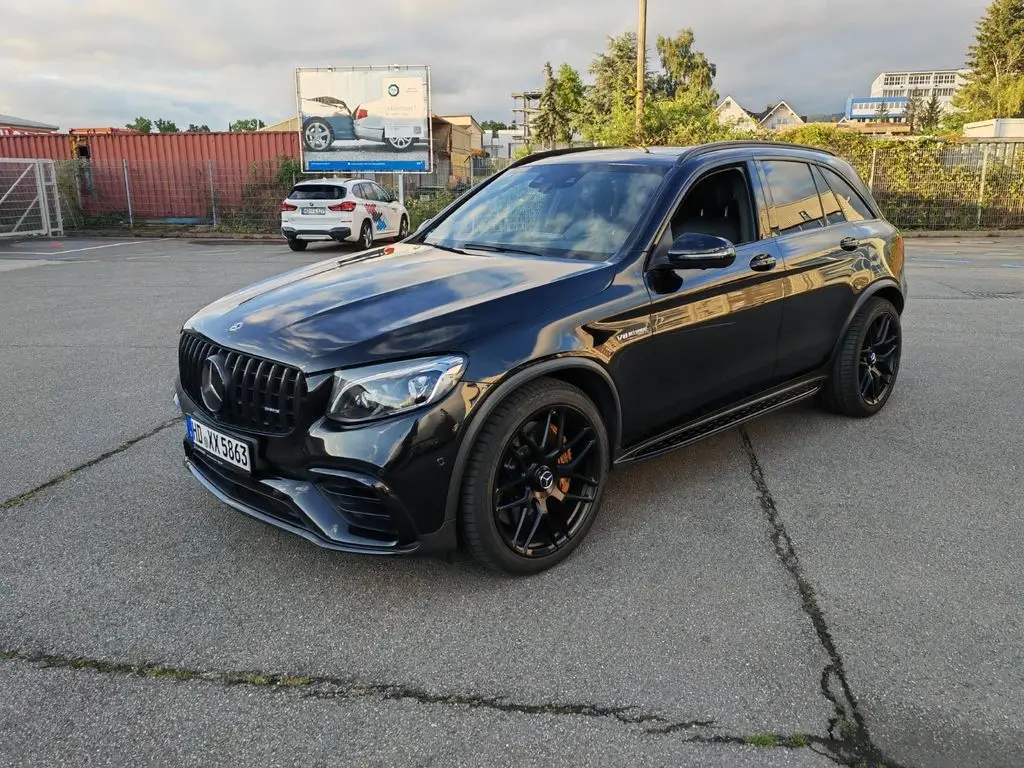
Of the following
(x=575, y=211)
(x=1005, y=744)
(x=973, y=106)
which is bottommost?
(x=1005, y=744)

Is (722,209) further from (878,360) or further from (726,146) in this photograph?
(878,360)

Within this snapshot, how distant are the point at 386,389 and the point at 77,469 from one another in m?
2.46

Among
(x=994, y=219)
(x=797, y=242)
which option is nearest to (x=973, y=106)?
(x=994, y=219)

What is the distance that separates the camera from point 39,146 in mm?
26500

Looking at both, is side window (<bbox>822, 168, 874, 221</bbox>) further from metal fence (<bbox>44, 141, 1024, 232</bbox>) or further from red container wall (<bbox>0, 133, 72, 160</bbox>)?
red container wall (<bbox>0, 133, 72, 160</bbox>)

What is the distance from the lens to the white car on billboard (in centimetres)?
2319

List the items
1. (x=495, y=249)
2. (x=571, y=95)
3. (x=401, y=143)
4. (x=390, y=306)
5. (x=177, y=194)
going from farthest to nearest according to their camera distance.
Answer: (x=571, y=95)
(x=177, y=194)
(x=401, y=143)
(x=495, y=249)
(x=390, y=306)

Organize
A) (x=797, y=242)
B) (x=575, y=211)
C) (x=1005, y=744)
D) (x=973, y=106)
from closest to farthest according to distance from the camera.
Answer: (x=1005, y=744) → (x=575, y=211) → (x=797, y=242) → (x=973, y=106)

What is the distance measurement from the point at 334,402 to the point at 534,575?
1067 millimetres

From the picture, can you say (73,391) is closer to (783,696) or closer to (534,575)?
(534,575)

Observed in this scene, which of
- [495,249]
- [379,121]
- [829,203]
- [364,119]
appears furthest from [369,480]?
[364,119]

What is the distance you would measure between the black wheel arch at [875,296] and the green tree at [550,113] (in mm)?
57004

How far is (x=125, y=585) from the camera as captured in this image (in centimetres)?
308

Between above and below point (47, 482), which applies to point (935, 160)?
above
